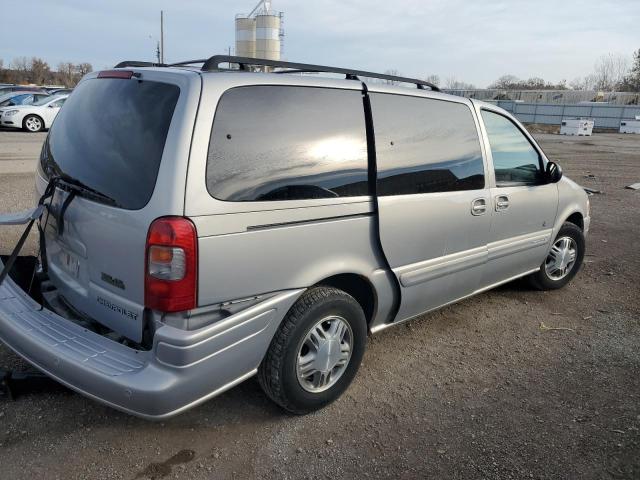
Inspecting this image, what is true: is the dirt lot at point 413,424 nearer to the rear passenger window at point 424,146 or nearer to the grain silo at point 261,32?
the rear passenger window at point 424,146

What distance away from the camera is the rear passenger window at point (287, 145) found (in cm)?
241

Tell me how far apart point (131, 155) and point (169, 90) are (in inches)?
13.9

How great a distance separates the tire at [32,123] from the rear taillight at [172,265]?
19349 millimetres

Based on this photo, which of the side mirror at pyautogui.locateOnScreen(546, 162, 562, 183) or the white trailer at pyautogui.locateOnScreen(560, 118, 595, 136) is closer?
the side mirror at pyautogui.locateOnScreen(546, 162, 562, 183)

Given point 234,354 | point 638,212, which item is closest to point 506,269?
point 234,354

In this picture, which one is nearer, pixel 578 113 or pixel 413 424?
pixel 413 424

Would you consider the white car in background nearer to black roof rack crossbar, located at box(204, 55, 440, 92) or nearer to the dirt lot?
black roof rack crossbar, located at box(204, 55, 440, 92)

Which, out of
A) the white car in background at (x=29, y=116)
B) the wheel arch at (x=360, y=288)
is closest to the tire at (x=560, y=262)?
the wheel arch at (x=360, y=288)

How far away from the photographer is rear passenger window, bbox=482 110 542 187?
3959 millimetres

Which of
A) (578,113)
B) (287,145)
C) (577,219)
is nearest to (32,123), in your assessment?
(577,219)

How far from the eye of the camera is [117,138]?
256 cm

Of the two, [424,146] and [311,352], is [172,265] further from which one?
[424,146]

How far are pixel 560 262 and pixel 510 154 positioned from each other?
143 cm

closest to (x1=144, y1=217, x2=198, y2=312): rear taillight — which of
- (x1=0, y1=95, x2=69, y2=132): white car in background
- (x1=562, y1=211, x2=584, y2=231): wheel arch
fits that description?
(x1=562, y1=211, x2=584, y2=231): wheel arch
